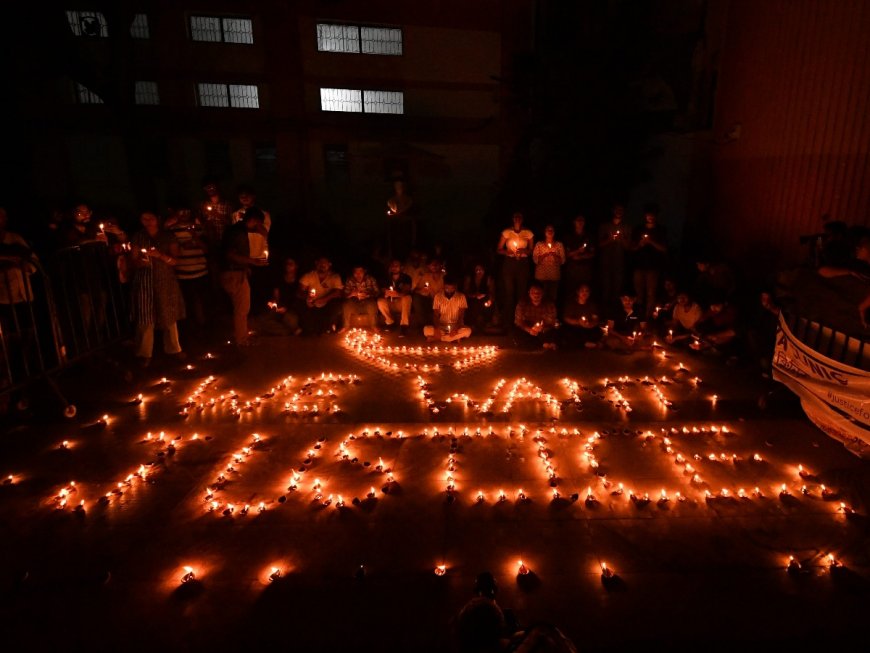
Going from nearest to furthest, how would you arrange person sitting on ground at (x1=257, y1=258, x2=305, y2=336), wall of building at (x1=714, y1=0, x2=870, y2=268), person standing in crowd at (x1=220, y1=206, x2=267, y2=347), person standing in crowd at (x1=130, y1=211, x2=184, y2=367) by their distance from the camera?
person standing in crowd at (x1=130, y1=211, x2=184, y2=367)
wall of building at (x1=714, y1=0, x2=870, y2=268)
person standing in crowd at (x1=220, y1=206, x2=267, y2=347)
person sitting on ground at (x1=257, y1=258, x2=305, y2=336)

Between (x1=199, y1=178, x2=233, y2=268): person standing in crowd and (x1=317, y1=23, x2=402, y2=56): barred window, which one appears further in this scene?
(x1=317, y1=23, x2=402, y2=56): barred window

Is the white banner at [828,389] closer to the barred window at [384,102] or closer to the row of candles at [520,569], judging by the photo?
the row of candles at [520,569]

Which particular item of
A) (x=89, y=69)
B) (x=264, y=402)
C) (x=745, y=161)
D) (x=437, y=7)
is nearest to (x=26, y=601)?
(x=264, y=402)

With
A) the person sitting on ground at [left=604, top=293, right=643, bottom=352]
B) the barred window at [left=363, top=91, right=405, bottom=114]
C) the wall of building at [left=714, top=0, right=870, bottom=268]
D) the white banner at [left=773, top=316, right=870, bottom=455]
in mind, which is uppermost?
the barred window at [left=363, top=91, right=405, bottom=114]

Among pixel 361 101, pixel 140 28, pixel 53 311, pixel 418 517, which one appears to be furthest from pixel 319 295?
pixel 140 28

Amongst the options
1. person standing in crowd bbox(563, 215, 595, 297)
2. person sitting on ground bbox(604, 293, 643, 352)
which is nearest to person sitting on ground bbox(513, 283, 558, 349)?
person standing in crowd bbox(563, 215, 595, 297)

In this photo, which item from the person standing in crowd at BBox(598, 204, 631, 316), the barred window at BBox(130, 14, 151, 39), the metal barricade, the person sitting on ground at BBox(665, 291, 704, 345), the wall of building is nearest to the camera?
the metal barricade

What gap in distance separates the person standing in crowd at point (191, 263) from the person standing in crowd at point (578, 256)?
190 inches

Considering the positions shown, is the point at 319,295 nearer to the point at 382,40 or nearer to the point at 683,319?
the point at 683,319

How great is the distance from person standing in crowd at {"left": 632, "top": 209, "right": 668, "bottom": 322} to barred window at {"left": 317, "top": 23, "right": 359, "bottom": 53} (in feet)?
32.6

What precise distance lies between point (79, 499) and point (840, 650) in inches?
179

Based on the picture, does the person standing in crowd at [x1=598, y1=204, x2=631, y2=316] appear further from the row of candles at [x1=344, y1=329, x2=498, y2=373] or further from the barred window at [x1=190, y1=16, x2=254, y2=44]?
the barred window at [x1=190, y1=16, x2=254, y2=44]

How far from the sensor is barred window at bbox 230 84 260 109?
13852 millimetres

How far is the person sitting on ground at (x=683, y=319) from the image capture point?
6.95 metres
